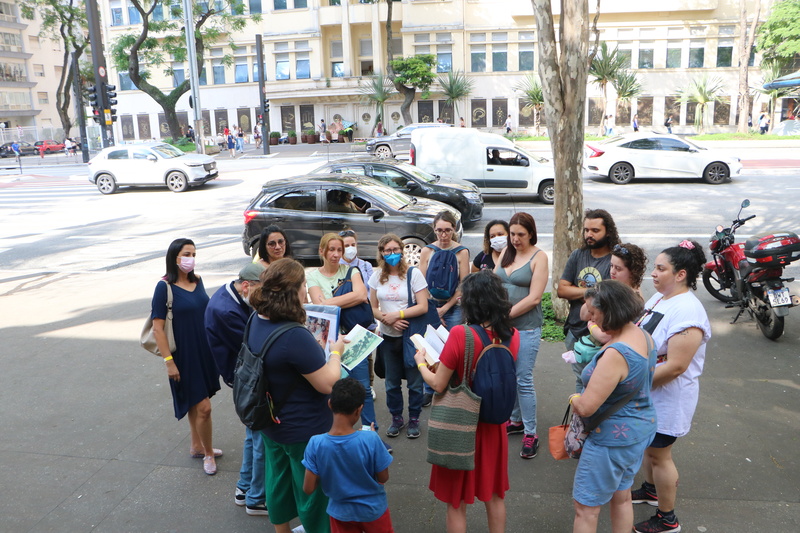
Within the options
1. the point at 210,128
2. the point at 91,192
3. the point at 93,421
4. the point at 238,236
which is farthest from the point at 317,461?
the point at 210,128

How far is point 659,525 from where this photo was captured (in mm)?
4020

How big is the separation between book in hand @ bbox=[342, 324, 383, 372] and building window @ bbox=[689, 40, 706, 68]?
1854 inches

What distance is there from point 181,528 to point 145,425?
1766 millimetres

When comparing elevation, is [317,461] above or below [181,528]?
above

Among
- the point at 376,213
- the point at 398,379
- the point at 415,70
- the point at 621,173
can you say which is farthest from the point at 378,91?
the point at 398,379

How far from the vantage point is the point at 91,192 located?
2375 centimetres

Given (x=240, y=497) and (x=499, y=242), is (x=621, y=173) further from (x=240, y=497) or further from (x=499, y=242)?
(x=240, y=497)

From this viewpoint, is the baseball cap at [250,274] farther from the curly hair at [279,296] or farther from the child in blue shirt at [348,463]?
the child in blue shirt at [348,463]

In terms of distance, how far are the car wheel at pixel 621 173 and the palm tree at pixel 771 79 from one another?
19.9m

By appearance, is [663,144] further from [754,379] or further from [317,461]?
[317,461]

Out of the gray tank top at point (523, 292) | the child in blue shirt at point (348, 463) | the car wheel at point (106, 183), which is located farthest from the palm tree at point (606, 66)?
the child in blue shirt at point (348, 463)

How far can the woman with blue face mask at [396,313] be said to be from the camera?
5.23 metres

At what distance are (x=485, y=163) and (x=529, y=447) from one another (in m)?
13.6

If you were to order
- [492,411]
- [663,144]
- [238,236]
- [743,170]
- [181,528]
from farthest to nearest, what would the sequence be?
1. [743,170]
2. [663,144]
3. [238,236]
4. [181,528]
5. [492,411]
